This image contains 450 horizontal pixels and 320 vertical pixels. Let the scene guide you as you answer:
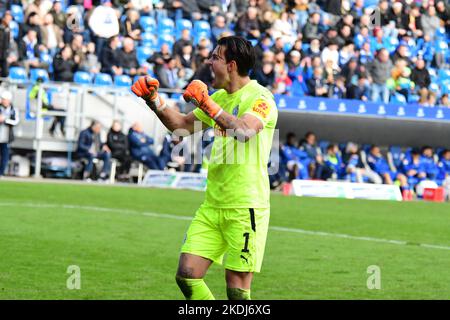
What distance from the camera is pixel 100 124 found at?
88.8 feet

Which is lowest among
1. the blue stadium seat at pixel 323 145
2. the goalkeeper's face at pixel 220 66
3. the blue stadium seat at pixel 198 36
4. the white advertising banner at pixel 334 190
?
the white advertising banner at pixel 334 190

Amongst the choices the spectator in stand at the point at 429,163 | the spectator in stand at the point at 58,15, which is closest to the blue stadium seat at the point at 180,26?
the spectator in stand at the point at 58,15

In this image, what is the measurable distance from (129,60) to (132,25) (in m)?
1.62

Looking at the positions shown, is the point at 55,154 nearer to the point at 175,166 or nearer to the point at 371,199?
the point at 175,166

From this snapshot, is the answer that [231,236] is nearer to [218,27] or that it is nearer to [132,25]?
[132,25]

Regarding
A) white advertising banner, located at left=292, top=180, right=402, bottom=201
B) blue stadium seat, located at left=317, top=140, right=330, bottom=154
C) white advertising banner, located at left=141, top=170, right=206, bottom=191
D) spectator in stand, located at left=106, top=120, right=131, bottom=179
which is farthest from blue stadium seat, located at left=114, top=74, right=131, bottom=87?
blue stadium seat, located at left=317, top=140, right=330, bottom=154

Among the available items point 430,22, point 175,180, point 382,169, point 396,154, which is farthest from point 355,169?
point 430,22

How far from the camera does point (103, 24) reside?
89.7 ft

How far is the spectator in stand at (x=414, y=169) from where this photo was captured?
96.8 feet

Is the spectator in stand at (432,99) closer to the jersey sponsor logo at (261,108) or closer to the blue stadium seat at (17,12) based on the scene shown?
the blue stadium seat at (17,12)

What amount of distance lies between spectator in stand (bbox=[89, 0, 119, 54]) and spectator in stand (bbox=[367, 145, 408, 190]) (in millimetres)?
7962

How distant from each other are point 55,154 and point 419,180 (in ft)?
32.9

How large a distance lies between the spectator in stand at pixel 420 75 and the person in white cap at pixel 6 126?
12.4 metres
